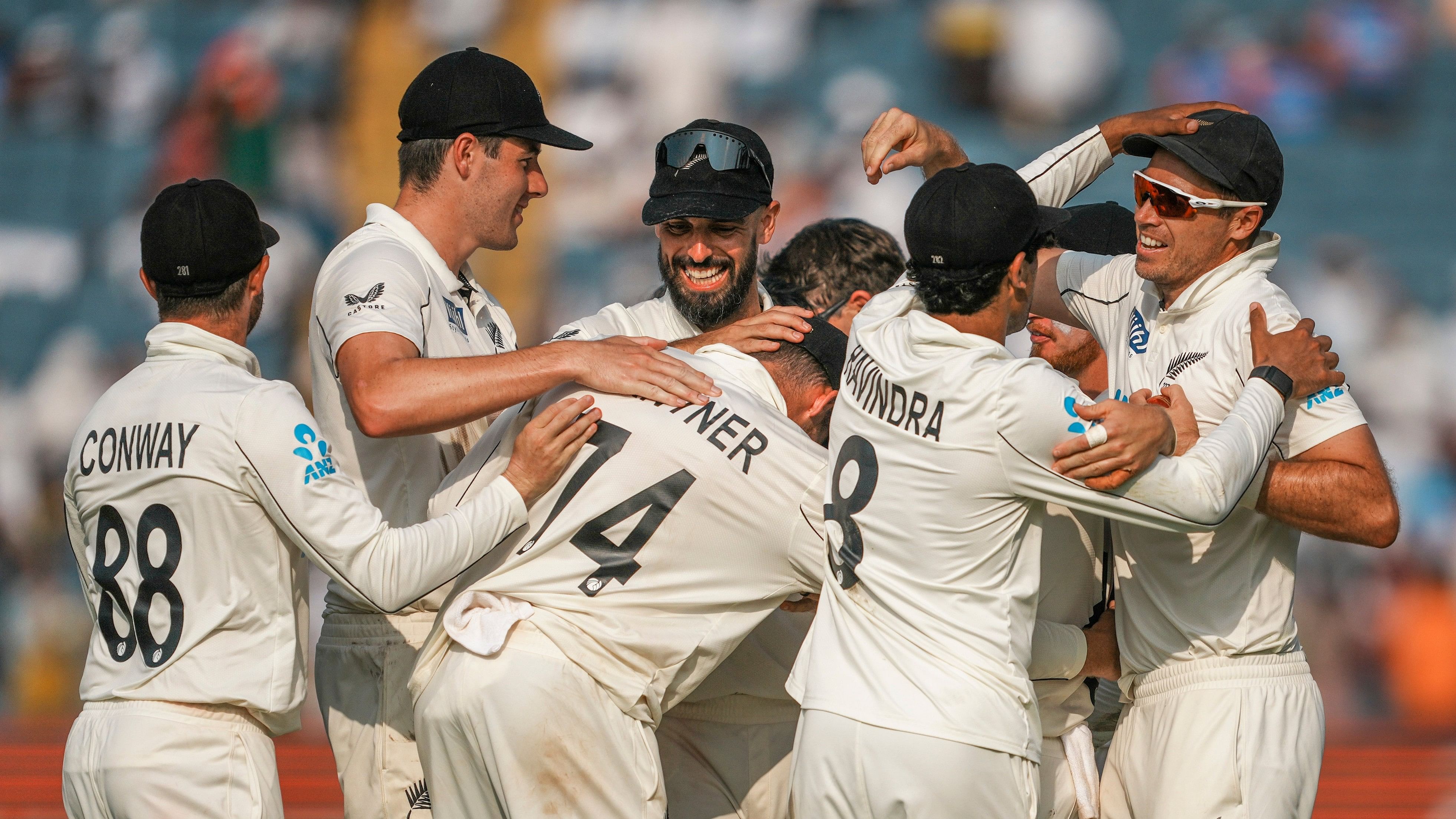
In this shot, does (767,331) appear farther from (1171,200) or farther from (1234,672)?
(1234,672)

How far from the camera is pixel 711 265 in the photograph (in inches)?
171

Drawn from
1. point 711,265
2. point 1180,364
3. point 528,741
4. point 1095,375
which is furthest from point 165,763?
point 1095,375

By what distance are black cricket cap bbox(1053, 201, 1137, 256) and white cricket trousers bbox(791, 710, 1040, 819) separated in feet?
7.39

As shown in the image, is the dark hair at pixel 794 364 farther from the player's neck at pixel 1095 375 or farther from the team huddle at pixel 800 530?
the player's neck at pixel 1095 375

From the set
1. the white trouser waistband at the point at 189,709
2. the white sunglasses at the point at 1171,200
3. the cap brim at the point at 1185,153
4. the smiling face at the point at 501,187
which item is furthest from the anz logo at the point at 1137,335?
the white trouser waistband at the point at 189,709

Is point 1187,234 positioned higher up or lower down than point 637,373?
higher up

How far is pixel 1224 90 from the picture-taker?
1294 cm

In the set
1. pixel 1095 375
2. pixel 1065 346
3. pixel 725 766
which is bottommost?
pixel 725 766

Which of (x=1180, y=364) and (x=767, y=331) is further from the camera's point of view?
(x=767, y=331)

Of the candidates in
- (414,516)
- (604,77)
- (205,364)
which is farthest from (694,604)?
(604,77)

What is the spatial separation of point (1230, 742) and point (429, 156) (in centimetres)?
282

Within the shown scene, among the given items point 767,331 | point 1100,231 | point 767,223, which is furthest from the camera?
point 1100,231

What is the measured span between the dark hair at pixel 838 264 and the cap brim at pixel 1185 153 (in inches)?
51.2

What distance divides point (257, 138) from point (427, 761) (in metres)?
11.2
